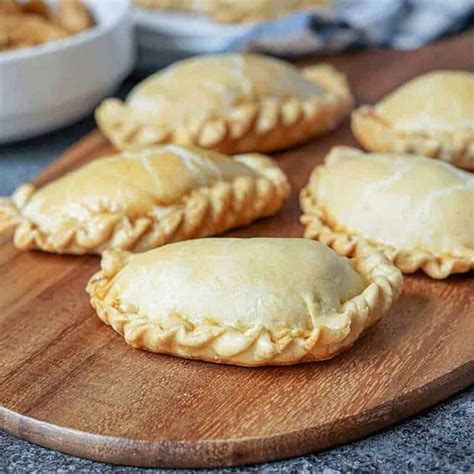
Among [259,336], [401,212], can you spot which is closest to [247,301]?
[259,336]

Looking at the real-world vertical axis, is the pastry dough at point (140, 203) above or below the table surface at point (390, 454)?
above

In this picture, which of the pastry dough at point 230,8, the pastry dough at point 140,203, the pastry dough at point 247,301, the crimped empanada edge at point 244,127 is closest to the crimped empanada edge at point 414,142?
the crimped empanada edge at point 244,127

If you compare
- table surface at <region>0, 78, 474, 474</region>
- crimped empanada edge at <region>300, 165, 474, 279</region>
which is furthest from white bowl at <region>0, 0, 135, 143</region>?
table surface at <region>0, 78, 474, 474</region>

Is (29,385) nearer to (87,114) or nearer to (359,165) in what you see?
(359,165)

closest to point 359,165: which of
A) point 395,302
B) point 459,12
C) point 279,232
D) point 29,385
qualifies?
point 279,232

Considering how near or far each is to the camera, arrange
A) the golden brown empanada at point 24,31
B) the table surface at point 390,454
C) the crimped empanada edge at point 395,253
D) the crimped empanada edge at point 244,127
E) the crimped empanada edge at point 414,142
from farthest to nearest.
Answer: the golden brown empanada at point 24,31 → the crimped empanada edge at point 244,127 → the crimped empanada edge at point 414,142 → the crimped empanada edge at point 395,253 → the table surface at point 390,454

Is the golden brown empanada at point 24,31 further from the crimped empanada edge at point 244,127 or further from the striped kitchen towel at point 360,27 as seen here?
the striped kitchen towel at point 360,27
